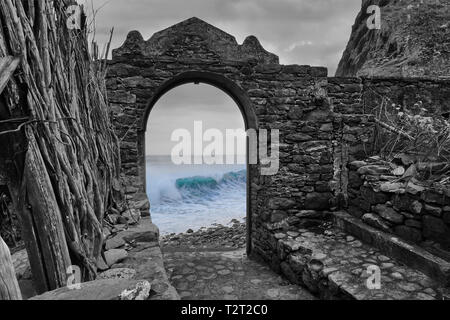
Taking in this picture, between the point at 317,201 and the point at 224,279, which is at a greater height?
the point at 317,201

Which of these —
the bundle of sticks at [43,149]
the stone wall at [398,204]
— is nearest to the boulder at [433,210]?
the stone wall at [398,204]

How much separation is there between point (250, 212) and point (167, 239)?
3784mm

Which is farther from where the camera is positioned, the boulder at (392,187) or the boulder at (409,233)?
the boulder at (392,187)

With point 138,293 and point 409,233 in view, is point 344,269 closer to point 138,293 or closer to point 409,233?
point 409,233

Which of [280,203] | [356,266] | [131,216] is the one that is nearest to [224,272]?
[280,203]

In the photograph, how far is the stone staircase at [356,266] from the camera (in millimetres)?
2705

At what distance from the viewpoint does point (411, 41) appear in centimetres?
936

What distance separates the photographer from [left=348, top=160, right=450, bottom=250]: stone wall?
2924mm

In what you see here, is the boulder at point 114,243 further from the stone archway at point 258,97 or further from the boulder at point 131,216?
the stone archway at point 258,97

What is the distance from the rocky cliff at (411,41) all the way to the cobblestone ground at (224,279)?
6.44 m

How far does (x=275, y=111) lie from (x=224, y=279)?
270 centimetres

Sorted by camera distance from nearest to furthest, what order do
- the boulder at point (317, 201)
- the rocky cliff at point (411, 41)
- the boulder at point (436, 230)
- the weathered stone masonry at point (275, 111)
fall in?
the boulder at point (436, 230)
the weathered stone masonry at point (275, 111)
the boulder at point (317, 201)
the rocky cliff at point (411, 41)

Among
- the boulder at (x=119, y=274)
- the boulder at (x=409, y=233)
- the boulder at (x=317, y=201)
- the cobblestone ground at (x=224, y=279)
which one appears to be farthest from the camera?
the boulder at (x=317, y=201)

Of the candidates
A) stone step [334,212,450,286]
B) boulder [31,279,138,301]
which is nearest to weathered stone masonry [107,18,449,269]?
stone step [334,212,450,286]
